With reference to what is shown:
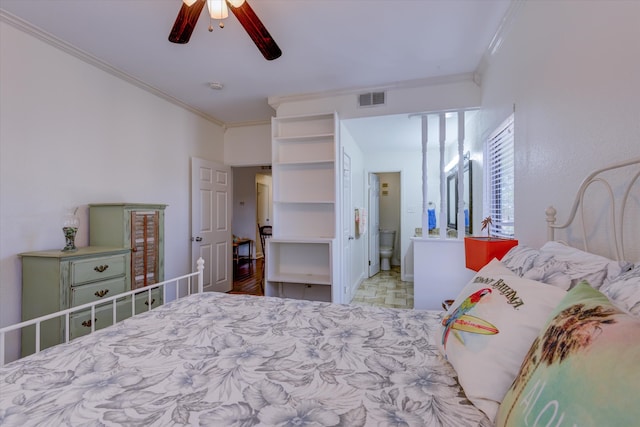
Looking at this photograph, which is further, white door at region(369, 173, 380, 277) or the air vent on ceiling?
white door at region(369, 173, 380, 277)

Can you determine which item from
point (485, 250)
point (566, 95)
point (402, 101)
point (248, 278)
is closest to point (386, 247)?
point (248, 278)

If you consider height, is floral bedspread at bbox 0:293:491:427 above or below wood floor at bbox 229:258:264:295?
above

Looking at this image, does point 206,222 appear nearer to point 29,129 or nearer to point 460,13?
point 29,129

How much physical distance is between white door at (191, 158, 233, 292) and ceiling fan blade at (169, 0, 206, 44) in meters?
2.15

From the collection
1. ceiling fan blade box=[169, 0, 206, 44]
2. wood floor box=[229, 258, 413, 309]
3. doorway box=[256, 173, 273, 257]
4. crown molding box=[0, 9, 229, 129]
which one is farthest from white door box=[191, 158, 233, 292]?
doorway box=[256, 173, 273, 257]

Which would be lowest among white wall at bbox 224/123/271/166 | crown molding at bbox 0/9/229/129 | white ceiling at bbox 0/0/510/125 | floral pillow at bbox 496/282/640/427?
floral pillow at bbox 496/282/640/427

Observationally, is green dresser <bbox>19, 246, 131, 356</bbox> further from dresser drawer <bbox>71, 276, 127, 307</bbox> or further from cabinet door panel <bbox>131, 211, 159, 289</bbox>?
cabinet door panel <bbox>131, 211, 159, 289</bbox>

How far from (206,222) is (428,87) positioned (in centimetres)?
329

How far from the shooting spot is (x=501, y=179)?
2.32 metres

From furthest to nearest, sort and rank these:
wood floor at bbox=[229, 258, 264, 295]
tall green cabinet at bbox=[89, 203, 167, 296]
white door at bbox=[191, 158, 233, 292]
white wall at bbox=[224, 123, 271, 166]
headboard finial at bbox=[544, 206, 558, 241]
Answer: wood floor at bbox=[229, 258, 264, 295], white wall at bbox=[224, 123, 271, 166], white door at bbox=[191, 158, 233, 292], tall green cabinet at bbox=[89, 203, 167, 296], headboard finial at bbox=[544, 206, 558, 241]

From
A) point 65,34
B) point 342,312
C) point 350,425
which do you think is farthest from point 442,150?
point 65,34

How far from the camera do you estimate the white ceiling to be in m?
1.92

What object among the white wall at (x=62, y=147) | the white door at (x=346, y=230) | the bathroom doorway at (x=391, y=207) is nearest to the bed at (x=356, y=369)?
the white wall at (x=62, y=147)

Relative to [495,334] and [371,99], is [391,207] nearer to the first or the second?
[371,99]
